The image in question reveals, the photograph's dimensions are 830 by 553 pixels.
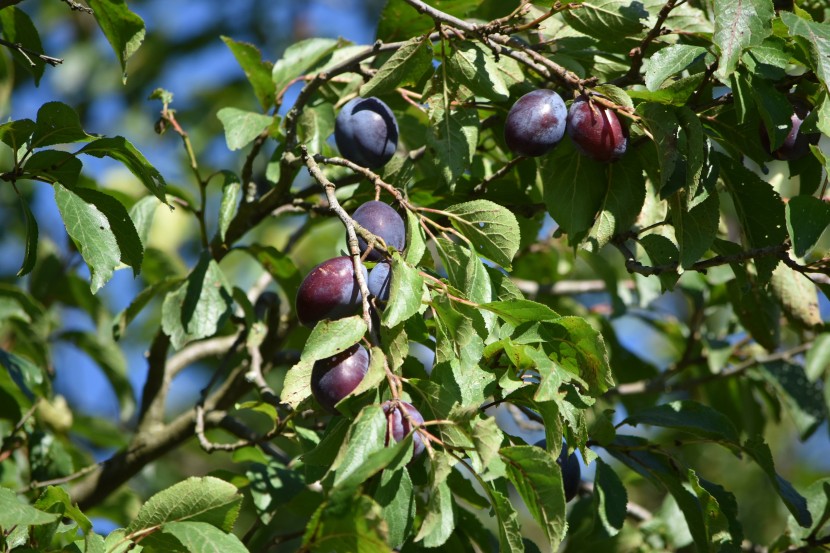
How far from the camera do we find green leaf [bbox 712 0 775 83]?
4.03 feet

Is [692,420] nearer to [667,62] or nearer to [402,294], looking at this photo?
[667,62]

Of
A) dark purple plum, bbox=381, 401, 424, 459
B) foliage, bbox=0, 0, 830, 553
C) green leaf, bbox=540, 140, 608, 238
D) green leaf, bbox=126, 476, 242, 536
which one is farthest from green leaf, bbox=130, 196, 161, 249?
dark purple plum, bbox=381, 401, 424, 459

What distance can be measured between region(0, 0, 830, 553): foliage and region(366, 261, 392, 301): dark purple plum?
0.04m

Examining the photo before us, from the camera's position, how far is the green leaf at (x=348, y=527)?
3.35 ft

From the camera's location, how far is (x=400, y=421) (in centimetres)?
110

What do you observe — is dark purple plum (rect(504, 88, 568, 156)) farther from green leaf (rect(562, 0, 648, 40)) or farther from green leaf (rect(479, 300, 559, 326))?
green leaf (rect(479, 300, 559, 326))

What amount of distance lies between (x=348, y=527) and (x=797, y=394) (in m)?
1.66

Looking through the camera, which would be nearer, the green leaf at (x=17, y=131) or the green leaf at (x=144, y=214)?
A: the green leaf at (x=17, y=131)

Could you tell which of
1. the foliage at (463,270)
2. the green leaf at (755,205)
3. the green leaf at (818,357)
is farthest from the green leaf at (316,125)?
the green leaf at (818,357)

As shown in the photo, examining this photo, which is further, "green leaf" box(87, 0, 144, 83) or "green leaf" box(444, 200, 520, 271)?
"green leaf" box(87, 0, 144, 83)

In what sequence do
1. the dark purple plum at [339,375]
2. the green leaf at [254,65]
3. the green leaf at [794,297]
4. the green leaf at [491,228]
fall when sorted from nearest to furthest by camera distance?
the dark purple plum at [339,375] → the green leaf at [491,228] → the green leaf at [794,297] → the green leaf at [254,65]

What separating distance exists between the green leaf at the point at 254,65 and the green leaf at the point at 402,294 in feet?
2.62

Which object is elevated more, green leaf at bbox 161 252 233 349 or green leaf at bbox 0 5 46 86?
green leaf at bbox 0 5 46 86

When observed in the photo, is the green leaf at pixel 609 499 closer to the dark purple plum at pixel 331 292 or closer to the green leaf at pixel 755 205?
the green leaf at pixel 755 205
